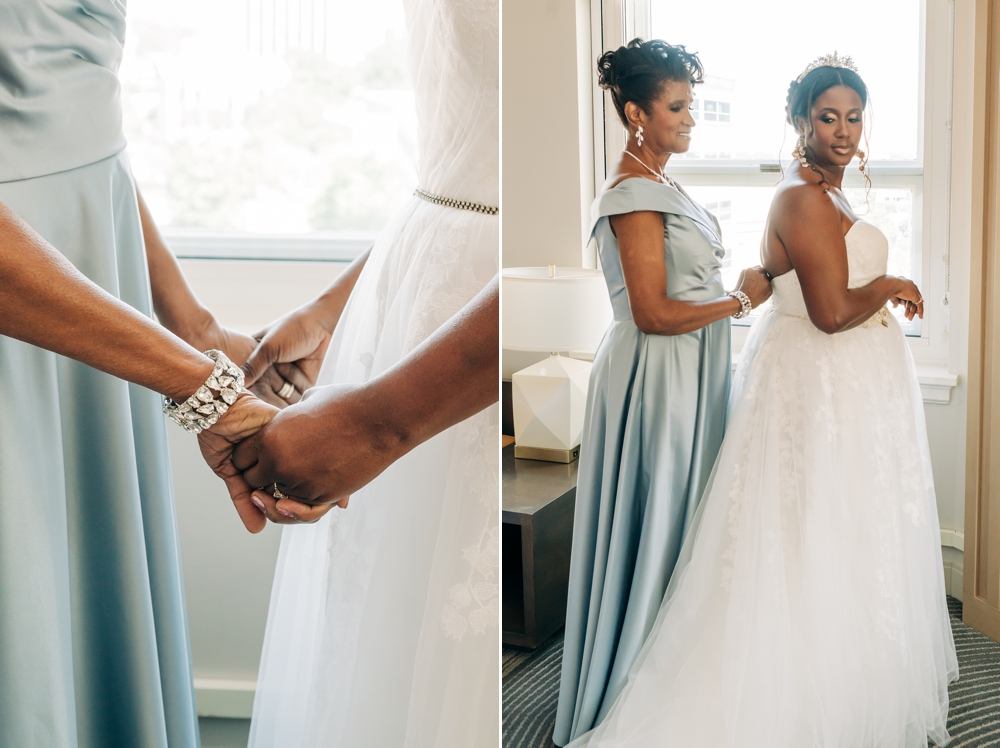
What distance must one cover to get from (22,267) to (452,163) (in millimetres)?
347

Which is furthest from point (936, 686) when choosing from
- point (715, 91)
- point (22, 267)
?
point (22, 267)

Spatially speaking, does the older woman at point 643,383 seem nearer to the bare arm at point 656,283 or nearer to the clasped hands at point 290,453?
the bare arm at point 656,283

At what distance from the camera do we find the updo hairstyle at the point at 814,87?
0.48 m

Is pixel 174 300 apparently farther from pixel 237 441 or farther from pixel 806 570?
pixel 806 570

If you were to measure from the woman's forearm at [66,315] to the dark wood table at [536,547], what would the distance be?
0.28 metres

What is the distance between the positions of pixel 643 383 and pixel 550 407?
77 mm

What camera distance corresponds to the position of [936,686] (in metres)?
0.47

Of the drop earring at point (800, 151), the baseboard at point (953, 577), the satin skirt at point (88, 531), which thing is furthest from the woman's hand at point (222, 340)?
the baseboard at point (953, 577)

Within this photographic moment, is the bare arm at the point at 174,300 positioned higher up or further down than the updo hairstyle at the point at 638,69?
further down

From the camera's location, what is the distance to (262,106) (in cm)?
74

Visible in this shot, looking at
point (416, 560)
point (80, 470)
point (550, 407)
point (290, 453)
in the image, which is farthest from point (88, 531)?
point (550, 407)

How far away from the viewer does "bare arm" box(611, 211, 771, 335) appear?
0.50 metres

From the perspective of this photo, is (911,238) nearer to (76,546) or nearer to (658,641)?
(658,641)

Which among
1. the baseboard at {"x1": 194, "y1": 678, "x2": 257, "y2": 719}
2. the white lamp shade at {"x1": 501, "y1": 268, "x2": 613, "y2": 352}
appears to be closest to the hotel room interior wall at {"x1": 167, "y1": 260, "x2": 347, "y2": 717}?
the baseboard at {"x1": 194, "y1": 678, "x2": 257, "y2": 719}
